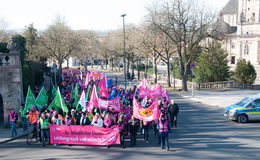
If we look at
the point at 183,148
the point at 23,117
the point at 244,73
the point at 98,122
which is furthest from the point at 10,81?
the point at 244,73

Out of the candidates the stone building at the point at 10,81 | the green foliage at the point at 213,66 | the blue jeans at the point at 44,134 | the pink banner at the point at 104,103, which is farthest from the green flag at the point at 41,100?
the green foliage at the point at 213,66

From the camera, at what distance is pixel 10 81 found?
19.2 meters

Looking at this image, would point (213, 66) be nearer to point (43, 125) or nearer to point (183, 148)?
point (183, 148)

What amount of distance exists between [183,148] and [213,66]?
1317 inches

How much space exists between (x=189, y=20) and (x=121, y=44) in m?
25.3

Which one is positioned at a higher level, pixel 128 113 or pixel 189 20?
pixel 189 20

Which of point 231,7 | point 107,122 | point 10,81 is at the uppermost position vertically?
point 231,7

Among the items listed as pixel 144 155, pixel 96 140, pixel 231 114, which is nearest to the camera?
pixel 144 155

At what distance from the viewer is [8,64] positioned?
19141mm

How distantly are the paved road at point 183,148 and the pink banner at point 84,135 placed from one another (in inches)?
10.9

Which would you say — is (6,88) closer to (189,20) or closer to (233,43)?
(189,20)

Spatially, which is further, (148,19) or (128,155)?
(148,19)

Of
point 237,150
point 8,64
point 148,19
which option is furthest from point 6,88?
point 148,19

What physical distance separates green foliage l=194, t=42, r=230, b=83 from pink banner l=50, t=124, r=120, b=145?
33.1m
